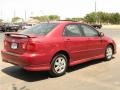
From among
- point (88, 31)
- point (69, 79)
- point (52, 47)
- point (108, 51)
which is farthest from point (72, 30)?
point (108, 51)

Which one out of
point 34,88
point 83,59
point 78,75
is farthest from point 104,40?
point 34,88

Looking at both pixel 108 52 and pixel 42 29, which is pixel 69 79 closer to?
pixel 42 29

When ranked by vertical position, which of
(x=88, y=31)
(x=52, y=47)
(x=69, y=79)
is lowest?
(x=69, y=79)

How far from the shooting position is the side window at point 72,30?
7828 mm

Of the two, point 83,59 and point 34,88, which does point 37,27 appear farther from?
point 34,88

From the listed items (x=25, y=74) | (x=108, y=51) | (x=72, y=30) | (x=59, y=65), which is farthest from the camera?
(x=108, y=51)

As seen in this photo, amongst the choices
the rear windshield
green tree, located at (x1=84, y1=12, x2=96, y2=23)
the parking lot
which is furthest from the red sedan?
green tree, located at (x1=84, y1=12, x2=96, y2=23)

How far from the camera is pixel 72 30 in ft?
26.5

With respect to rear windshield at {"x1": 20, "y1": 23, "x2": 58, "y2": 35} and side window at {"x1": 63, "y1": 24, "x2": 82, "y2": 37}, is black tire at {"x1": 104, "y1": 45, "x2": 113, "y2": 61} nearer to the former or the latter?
side window at {"x1": 63, "y1": 24, "x2": 82, "y2": 37}

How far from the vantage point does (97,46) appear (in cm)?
906

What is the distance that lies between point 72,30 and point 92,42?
1.06 metres

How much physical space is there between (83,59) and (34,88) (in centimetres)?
258

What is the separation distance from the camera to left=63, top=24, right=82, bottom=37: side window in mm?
7828

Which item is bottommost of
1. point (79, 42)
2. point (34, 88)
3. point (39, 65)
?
point (34, 88)
